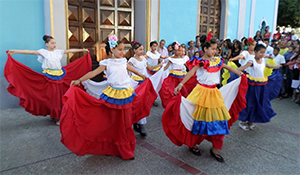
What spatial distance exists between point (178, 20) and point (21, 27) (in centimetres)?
583

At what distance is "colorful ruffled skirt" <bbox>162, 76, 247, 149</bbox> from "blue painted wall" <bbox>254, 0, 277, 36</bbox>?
38.9 feet

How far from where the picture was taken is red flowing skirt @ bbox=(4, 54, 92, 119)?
5008 mm

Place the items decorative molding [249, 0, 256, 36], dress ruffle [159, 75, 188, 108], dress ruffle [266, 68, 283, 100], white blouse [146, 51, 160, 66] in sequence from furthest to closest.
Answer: decorative molding [249, 0, 256, 36] → white blouse [146, 51, 160, 66] → dress ruffle [266, 68, 283, 100] → dress ruffle [159, 75, 188, 108]

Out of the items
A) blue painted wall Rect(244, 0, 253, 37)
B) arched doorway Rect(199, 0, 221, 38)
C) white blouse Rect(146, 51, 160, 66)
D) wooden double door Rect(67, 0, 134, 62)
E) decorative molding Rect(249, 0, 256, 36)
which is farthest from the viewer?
decorative molding Rect(249, 0, 256, 36)

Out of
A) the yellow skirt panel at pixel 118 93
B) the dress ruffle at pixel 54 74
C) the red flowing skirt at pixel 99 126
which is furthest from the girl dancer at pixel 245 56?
the dress ruffle at pixel 54 74

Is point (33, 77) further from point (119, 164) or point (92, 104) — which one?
point (119, 164)

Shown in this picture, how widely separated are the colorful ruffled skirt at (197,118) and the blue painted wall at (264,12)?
11857 millimetres

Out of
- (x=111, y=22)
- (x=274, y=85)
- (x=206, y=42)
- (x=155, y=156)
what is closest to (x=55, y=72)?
(x=155, y=156)

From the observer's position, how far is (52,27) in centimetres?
656

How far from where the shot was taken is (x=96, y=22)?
8.10 meters

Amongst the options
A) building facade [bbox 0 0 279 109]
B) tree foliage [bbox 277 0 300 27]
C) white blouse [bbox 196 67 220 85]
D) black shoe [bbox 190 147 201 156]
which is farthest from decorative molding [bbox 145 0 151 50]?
tree foliage [bbox 277 0 300 27]

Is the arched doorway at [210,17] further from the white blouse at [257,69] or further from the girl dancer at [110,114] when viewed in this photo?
the girl dancer at [110,114]

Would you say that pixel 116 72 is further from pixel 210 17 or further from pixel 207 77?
pixel 210 17

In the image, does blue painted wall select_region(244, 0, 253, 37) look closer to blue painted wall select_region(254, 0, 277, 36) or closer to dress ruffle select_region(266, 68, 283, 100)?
blue painted wall select_region(254, 0, 277, 36)
